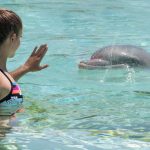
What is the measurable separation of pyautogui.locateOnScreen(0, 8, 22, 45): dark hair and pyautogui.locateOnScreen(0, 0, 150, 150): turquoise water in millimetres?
696

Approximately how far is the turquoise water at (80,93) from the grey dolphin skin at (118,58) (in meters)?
0.14

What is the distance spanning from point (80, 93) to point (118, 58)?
5.48 feet

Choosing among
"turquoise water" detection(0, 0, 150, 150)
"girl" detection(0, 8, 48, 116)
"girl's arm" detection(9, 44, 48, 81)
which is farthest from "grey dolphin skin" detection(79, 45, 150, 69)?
"girl" detection(0, 8, 48, 116)

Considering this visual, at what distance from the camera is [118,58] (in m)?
7.79

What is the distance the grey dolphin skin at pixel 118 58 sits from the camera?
7.66 metres

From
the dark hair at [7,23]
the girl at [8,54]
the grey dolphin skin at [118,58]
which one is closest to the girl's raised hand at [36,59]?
the girl at [8,54]

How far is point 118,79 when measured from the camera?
706 cm

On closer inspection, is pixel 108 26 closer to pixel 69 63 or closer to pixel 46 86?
pixel 69 63

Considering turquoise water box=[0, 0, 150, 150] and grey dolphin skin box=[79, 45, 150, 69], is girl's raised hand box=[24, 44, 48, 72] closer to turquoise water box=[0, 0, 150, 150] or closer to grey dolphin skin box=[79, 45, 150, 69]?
turquoise water box=[0, 0, 150, 150]

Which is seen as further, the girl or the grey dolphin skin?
the grey dolphin skin

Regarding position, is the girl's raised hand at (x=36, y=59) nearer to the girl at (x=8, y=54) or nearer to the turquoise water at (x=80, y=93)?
the girl at (x=8, y=54)

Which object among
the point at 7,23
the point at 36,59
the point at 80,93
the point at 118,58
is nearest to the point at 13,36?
the point at 7,23

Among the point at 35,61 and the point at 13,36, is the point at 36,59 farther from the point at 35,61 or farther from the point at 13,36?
the point at 13,36

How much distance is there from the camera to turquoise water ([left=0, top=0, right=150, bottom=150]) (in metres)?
4.38
